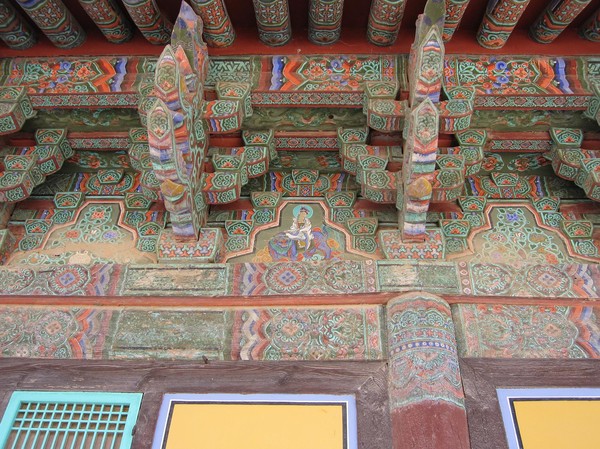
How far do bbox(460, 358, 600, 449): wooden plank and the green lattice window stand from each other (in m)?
2.02

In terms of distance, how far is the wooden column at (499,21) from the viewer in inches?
175

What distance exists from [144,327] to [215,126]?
1552 mm

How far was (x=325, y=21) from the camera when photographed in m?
4.64

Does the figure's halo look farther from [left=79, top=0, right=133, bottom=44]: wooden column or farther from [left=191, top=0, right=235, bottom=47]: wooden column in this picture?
[left=79, top=0, right=133, bottom=44]: wooden column

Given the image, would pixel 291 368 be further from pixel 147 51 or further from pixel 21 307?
pixel 147 51

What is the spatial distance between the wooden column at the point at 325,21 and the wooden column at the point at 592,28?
6.29 feet

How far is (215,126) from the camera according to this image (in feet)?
15.0

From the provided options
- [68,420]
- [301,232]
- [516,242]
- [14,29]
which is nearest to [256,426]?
[68,420]

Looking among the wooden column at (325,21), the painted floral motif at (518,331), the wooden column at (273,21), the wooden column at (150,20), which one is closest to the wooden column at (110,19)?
the wooden column at (150,20)

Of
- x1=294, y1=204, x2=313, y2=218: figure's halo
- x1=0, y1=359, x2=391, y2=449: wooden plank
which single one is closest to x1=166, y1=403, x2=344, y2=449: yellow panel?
x1=0, y1=359, x2=391, y2=449: wooden plank

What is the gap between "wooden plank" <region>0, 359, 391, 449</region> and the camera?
3736 mm

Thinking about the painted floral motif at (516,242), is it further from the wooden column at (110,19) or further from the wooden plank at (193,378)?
the wooden column at (110,19)

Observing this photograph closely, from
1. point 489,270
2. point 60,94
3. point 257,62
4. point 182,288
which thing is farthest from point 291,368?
point 60,94

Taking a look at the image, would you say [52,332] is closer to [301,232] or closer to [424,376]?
[301,232]
